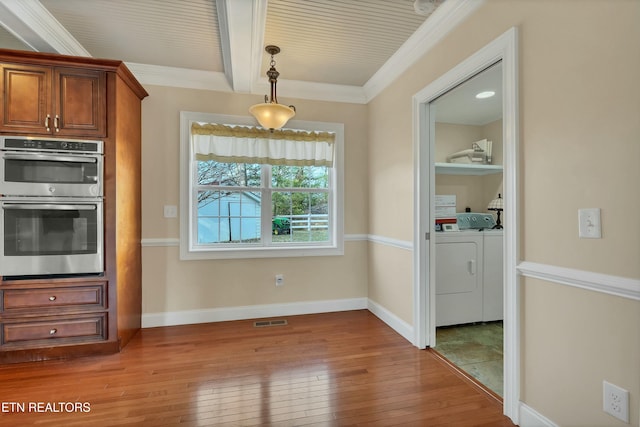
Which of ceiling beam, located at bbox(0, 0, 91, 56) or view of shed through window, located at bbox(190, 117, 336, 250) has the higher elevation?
ceiling beam, located at bbox(0, 0, 91, 56)

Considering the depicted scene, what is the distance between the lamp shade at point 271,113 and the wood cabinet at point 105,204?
1.18 meters

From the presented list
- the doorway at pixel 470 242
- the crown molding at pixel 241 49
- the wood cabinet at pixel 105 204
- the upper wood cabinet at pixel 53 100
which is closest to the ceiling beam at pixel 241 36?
the crown molding at pixel 241 49

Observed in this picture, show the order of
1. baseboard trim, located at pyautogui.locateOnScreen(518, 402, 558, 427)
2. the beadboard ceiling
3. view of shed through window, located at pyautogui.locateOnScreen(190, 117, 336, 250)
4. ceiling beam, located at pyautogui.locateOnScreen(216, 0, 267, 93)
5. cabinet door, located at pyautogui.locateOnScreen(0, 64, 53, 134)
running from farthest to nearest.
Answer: view of shed through window, located at pyautogui.locateOnScreen(190, 117, 336, 250) → cabinet door, located at pyautogui.locateOnScreen(0, 64, 53, 134) → the beadboard ceiling → ceiling beam, located at pyautogui.locateOnScreen(216, 0, 267, 93) → baseboard trim, located at pyautogui.locateOnScreen(518, 402, 558, 427)

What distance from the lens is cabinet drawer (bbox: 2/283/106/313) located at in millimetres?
2468

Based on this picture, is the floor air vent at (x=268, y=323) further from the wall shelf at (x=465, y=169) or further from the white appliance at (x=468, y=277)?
the wall shelf at (x=465, y=169)

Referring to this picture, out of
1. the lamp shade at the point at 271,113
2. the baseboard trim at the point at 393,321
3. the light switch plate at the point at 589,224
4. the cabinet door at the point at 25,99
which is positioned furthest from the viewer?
the baseboard trim at the point at 393,321

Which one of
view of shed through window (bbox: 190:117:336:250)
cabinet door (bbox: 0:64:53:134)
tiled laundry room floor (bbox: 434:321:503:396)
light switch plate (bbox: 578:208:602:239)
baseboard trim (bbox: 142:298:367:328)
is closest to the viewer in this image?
light switch plate (bbox: 578:208:602:239)

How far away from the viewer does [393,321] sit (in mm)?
3174

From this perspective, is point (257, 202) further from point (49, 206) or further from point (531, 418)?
point (531, 418)

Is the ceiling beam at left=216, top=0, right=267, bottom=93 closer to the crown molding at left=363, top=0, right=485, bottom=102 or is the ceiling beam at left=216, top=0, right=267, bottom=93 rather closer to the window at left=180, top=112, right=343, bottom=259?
the window at left=180, top=112, right=343, bottom=259

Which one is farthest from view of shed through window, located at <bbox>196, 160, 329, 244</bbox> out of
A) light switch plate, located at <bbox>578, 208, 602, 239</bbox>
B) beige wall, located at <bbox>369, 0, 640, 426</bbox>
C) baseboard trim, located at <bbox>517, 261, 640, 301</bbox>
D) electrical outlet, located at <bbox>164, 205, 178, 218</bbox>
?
light switch plate, located at <bbox>578, 208, 602, 239</bbox>

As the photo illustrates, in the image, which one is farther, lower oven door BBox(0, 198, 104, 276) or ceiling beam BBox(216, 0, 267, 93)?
lower oven door BBox(0, 198, 104, 276)

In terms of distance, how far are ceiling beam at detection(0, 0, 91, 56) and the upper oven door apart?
0.90 m

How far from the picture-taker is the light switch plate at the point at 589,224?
137cm
